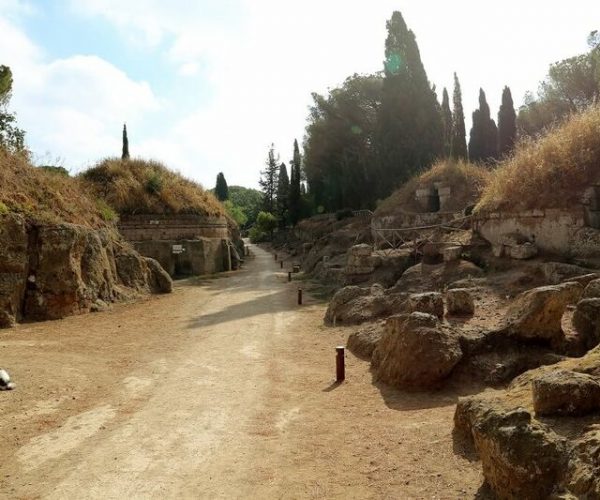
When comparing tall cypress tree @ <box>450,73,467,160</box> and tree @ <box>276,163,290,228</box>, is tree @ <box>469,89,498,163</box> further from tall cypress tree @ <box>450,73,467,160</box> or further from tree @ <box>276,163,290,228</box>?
tree @ <box>276,163,290,228</box>

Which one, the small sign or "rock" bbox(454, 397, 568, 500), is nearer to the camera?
"rock" bbox(454, 397, 568, 500)

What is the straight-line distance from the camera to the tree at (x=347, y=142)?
37844mm

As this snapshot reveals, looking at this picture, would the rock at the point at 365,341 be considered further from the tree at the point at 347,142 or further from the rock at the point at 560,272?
the tree at the point at 347,142

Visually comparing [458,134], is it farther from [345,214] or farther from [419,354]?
[419,354]

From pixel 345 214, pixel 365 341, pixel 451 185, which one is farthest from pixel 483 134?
pixel 365 341

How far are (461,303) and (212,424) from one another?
581 cm

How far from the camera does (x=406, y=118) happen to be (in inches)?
1361

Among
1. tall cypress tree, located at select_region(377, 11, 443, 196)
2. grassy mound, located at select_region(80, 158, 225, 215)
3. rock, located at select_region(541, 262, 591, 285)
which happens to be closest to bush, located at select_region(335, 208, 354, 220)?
tall cypress tree, located at select_region(377, 11, 443, 196)

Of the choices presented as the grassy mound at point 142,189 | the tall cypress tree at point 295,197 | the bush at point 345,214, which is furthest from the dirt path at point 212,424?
the tall cypress tree at point 295,197

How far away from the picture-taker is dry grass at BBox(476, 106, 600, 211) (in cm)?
1152

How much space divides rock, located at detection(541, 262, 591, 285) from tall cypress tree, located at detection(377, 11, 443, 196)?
2447cm

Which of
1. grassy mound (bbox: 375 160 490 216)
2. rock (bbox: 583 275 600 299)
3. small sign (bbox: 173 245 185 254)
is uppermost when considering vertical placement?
grassy mound (bbox: 375 160 490 216)

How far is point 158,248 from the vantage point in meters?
24.0

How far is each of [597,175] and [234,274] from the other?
18.2 m
